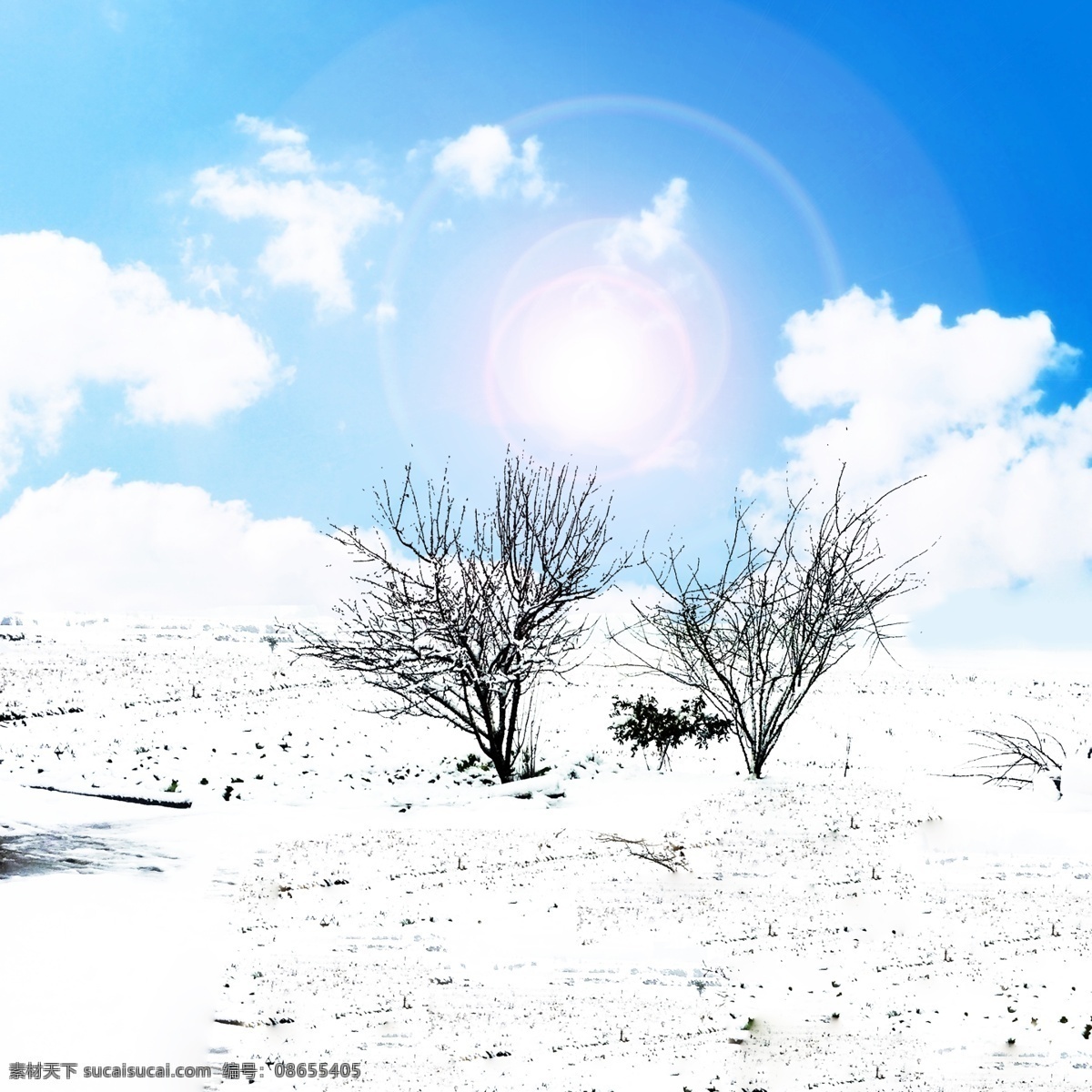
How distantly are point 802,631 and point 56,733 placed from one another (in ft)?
55.8

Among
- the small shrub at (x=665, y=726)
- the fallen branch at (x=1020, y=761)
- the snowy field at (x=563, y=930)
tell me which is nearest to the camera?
the snowy field at (x=563, y=930)

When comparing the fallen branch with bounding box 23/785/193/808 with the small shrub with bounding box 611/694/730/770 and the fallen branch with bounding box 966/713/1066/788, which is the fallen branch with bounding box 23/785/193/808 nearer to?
the small shrub with bounding box 611/694/730/770

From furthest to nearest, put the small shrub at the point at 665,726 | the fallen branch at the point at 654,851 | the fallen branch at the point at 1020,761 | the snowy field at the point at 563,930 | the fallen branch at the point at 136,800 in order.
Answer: the small shrub at the point at 665,726
the fallen branch at the point at 1020,761
the fallen branch at the point at 136,800
the fallen branch at the point at 654,851
the snowy field at the point at 563,930

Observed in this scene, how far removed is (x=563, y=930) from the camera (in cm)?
596

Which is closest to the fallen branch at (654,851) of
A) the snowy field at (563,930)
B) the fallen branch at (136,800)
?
the snowy field at (563,930)

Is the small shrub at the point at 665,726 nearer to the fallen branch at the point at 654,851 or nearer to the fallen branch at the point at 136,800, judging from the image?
the fallen branch at the point at 654,851

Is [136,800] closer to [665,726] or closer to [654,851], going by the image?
[654,851]

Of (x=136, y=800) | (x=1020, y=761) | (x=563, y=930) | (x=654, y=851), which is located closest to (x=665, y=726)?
(x=1020, y=761)

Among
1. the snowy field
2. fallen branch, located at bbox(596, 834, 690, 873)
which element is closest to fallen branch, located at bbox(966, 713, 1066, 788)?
the snowy field

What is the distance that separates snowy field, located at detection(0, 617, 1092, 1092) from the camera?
412cm

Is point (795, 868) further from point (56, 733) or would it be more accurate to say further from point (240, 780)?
point (56, 733)

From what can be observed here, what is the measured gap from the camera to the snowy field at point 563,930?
412 centimetres

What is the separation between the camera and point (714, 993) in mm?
4938

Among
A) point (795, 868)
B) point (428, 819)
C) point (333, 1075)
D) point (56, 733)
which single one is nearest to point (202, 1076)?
point (333, 1075)
